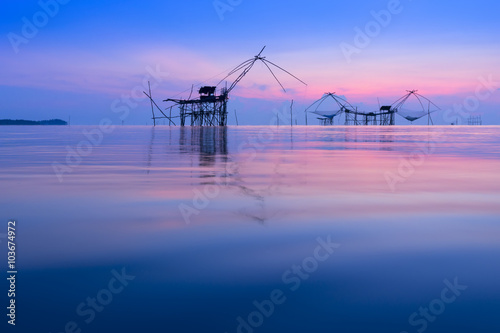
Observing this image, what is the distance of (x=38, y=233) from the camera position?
618 cm

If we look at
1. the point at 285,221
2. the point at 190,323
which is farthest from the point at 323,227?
the point at 190,323

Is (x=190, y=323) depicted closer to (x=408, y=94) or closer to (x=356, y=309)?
(x=356, y=309)

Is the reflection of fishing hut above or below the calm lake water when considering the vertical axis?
above

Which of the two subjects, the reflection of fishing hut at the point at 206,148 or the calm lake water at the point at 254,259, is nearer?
the calm lake water at the point at 254,259

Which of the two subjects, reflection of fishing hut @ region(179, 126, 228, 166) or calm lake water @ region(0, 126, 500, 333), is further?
reflection of fishing hut @ region(179, 126, 228, 166)

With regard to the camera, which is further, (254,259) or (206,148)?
(206,148)

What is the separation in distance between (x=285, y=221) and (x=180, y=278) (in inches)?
105

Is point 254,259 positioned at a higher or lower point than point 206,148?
lower

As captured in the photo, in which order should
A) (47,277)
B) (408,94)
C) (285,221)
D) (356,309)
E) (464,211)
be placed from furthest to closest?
(408,94)
(464,211)
(285,221)
(47,277)
(356,309)

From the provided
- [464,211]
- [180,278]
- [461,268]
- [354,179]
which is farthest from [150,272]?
[354,179]

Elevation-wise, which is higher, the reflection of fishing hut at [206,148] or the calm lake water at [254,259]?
the reflection of fishing hut at [206,148]

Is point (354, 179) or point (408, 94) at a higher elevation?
point (408, 94)

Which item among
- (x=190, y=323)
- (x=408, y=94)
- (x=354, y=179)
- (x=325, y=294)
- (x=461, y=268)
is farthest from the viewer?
(x=408, y=94)

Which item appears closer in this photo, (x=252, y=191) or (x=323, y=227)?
(x=323, y=227)
